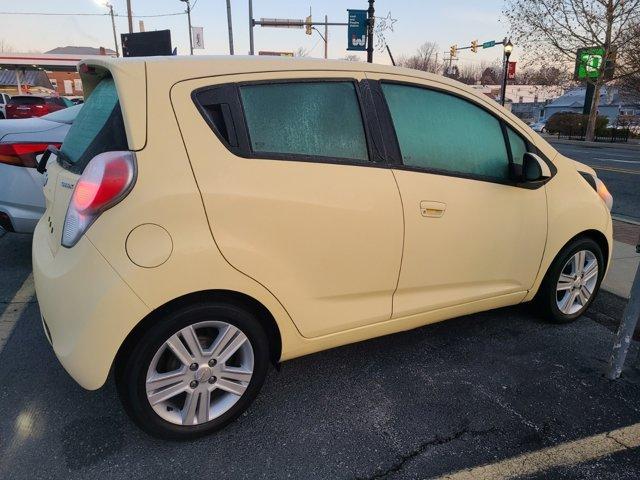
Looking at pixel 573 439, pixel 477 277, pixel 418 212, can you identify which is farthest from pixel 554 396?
pixel 418 212

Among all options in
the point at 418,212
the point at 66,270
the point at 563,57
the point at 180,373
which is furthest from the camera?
the point at 563,57

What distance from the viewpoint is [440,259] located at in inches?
109

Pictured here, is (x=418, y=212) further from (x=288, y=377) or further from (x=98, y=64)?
(x=98, y=64)

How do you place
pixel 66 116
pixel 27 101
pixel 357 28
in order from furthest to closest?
pixel 27 101 → pixel 357 28 → pixel 66 116

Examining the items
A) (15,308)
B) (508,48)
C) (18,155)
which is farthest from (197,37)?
(15,308)

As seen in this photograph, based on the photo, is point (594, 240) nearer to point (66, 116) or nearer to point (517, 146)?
point (517, 146)

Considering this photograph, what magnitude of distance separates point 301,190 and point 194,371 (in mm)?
949

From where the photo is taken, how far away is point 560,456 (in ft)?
7.43

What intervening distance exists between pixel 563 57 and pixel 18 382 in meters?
36.1

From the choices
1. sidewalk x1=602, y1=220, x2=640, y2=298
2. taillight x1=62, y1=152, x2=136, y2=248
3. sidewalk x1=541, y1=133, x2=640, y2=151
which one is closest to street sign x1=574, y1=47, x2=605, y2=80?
sidewalk x1=541, y1=133, x2=640, y2=151

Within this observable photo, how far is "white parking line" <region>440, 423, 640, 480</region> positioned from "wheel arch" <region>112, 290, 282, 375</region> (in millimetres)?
1029

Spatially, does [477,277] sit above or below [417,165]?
below

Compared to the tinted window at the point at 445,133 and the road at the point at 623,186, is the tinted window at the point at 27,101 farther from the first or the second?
the tinted window at the point at 445,133

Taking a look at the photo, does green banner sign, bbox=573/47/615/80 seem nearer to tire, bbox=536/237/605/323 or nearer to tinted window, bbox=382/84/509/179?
tire, bbox=536/237/605/323
